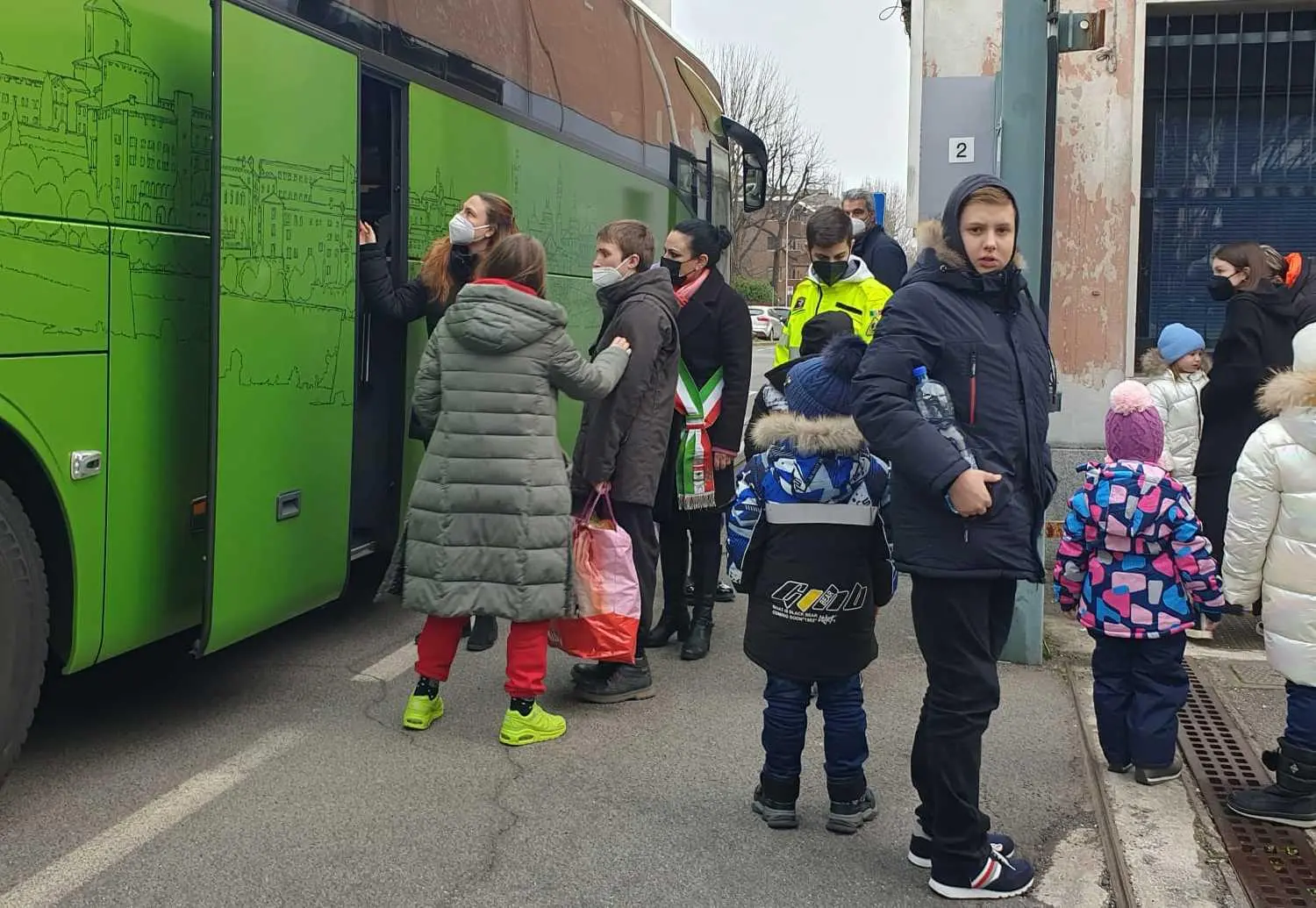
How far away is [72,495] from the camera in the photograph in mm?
4090

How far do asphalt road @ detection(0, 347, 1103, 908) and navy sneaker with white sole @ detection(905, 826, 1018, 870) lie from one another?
0.04m

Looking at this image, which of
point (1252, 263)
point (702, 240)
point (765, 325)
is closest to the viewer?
point (702, 240)

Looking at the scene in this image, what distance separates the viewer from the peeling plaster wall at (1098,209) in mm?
8344

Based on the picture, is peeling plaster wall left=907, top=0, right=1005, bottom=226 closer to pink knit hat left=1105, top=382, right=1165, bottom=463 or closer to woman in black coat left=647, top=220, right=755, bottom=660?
woman in black coat left=647, top=220, right=755, bottom=660

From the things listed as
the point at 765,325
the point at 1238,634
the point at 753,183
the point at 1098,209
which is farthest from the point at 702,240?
the point at 765,325

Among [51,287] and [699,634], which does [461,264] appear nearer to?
[699,634]

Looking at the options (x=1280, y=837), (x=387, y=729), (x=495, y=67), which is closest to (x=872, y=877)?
(x=1280, y=837)

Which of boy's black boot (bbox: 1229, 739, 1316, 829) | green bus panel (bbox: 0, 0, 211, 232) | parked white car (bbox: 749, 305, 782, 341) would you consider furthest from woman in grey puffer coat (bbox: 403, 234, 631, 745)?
parked white car (bbox: 749, 305, 782, 341)

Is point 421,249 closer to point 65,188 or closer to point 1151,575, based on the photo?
point 65,188

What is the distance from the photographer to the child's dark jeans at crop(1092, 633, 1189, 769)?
14.6ft

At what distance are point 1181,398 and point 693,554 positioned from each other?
9.01ft

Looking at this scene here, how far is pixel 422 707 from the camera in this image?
196 inches

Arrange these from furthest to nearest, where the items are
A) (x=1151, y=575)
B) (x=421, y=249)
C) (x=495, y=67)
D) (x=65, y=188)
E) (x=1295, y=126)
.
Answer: (x=1295, y=126)
(x=495, y=67)
(x=421, y=249)
(x=1151, y=575)
(x=65, y=188)

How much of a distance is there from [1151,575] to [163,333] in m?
3.24
